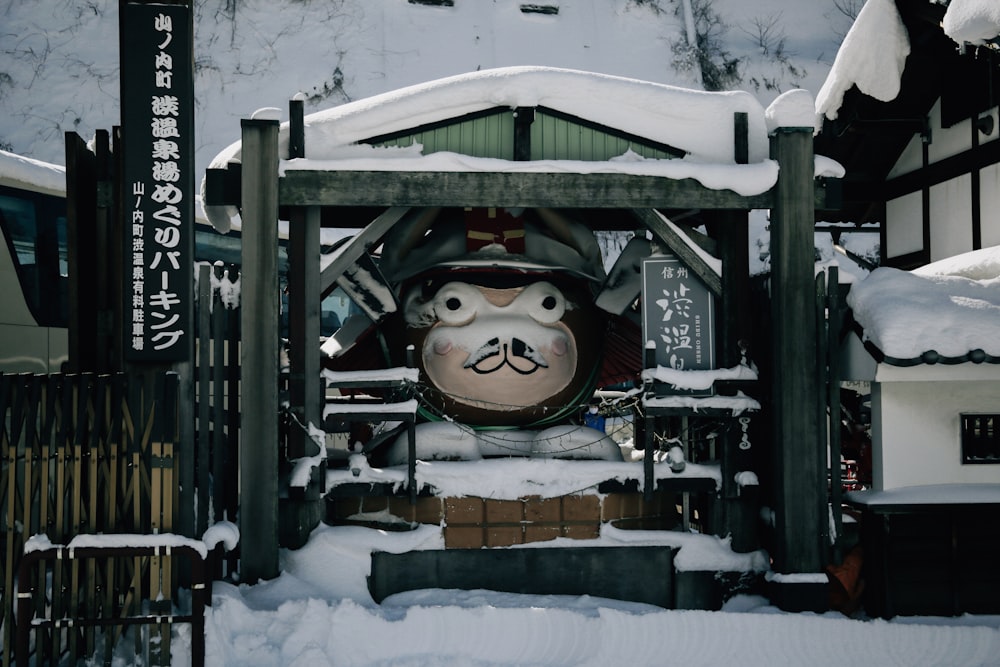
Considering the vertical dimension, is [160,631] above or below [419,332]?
below

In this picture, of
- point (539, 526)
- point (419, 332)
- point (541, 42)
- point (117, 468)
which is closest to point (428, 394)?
point (419, 332)

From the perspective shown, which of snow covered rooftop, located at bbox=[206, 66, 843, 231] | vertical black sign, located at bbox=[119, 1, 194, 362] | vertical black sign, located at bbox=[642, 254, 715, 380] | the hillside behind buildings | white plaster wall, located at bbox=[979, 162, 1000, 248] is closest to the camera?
vertical black sign, located at bbox=[119, 1, 194, 362]

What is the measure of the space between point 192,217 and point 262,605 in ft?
8.56

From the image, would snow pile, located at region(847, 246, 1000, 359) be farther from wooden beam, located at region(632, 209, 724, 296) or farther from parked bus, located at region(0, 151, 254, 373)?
parked bus, located at region(0, 151, 254, 373)

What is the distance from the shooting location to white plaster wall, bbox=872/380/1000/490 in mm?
6449

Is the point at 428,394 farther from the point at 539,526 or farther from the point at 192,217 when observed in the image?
the point at 192,217

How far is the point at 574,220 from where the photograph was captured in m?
7.93

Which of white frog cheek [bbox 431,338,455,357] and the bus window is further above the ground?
the bus window

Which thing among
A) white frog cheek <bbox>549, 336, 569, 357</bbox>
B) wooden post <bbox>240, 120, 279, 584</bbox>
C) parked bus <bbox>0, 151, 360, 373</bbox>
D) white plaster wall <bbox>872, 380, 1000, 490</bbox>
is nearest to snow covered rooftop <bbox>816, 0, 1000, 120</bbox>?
white plaster wall <bbox>872, 380, 1000, 490</bbox>

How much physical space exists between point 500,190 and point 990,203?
534 centimetres

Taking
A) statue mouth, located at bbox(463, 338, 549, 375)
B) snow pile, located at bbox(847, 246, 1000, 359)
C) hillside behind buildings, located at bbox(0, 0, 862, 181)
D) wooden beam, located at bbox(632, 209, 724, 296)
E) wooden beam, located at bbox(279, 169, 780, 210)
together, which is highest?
hillside behind buildings, located at bbox(0, 0, 862, 181)

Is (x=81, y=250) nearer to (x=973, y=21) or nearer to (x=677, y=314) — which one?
(x=677, y=314)

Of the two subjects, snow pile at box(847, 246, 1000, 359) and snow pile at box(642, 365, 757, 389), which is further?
snow pile at box(642, 365, 757, 389)

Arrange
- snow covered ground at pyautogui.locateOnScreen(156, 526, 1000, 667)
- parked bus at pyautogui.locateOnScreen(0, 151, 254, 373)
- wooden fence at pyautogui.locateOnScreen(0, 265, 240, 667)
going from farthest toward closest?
parked bus at pyautogui.locateOnScreen(0, 151, 254, 373) < snow covered ground at pyautogui.locateOnScreen(156, 526, 1000, 667) < wooden fence at pyautogui.locateOnScreen(0, 265, 240, 667)
